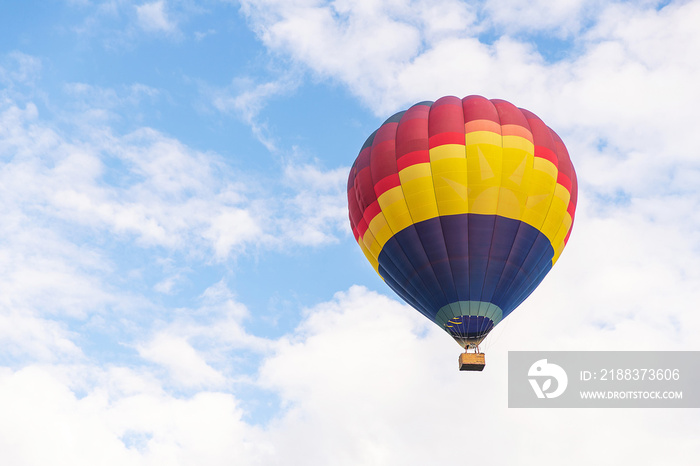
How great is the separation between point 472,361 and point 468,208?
450 centimetres

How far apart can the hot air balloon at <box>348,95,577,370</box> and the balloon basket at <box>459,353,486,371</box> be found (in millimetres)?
29

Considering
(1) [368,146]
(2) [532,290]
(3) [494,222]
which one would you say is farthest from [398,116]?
(2) [532,290]

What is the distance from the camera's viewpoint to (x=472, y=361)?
25422 millimetres

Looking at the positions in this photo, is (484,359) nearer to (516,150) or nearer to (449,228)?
(449,228)

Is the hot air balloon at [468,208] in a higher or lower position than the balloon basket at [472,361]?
higher

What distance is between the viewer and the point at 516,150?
26.2 m

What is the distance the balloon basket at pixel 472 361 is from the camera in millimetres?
25406

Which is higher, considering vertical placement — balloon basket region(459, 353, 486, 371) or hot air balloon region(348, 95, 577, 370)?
hot air balloon region(348, 95, 577, 370)

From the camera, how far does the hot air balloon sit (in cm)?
2584

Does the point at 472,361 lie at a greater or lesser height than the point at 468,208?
lesser

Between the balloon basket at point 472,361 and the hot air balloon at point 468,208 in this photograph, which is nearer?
the balloon basket at point 472,361

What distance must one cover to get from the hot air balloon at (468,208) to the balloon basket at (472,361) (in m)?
0.03

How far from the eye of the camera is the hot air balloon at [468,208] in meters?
25.8

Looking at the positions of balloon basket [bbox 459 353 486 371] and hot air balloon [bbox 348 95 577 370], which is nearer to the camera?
balloon basket [bbox 459 353 486 371]
